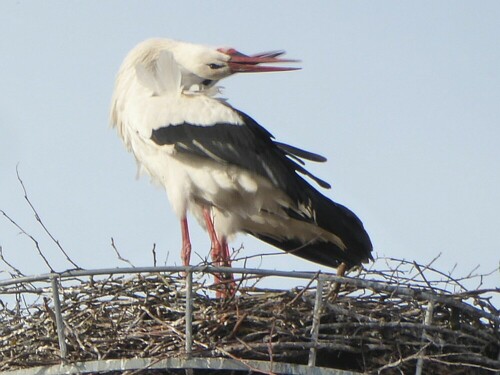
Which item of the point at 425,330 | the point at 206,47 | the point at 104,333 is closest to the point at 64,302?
the point at 104,333

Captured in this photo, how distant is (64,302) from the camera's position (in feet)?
27.0

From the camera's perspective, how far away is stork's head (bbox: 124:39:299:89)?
10.8 metres

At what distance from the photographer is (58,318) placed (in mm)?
7727

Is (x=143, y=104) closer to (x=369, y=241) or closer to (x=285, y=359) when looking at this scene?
(x=369, y=241)

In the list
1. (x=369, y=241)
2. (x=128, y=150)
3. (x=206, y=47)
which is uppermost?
(x=206, y=47)

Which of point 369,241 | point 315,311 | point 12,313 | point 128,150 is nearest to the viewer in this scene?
point 315,311

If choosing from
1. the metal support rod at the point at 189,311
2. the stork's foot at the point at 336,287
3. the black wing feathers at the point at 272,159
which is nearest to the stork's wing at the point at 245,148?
the black wing feathers at the point at 272,159

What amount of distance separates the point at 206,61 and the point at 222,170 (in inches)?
43.4

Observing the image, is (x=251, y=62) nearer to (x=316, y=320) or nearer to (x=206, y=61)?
(x=206, y=61)

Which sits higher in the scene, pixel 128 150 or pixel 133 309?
pixel 128 150

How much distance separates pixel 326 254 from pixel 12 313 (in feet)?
8.65

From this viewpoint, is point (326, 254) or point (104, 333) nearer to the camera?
point (104, 333)

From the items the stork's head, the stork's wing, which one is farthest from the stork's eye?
the stork's wing

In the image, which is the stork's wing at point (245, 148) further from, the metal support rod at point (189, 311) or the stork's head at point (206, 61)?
the metal support rod at point (189, 311)
